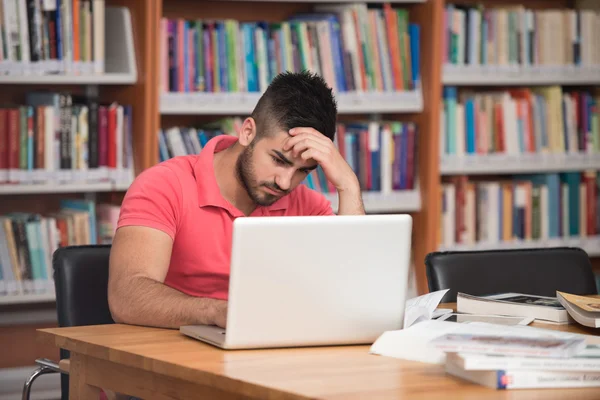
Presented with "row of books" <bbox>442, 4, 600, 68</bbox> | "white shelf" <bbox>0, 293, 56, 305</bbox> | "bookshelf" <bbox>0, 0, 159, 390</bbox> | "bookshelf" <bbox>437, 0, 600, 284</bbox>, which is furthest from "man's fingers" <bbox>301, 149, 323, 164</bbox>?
"row of books" <bbox>442, 4, 600, 68</bbox>

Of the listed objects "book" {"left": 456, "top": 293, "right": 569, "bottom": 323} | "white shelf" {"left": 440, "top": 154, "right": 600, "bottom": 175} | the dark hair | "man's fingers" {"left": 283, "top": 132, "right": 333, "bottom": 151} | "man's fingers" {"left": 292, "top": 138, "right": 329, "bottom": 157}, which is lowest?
"book" {"left": 456, "top": 293, "right": 569, "bottom": 323}

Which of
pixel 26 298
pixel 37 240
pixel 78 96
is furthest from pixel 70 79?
pixel 26 298

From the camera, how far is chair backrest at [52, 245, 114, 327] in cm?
227

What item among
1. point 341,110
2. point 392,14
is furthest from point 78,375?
point 392,14

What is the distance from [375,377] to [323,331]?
0.22 metres

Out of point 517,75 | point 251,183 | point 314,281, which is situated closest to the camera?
point 314,281

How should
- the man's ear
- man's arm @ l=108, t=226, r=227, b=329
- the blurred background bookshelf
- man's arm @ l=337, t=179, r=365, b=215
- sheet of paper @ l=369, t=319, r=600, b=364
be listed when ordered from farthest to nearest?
the blurred background bookshelf, man's arm @ l=337, t=179, r=365, b=215, the man's ear, man's arm @ l=108, t=226, r=227, b=329, sheet of paper @ l=369, t=319, r=600, b=364

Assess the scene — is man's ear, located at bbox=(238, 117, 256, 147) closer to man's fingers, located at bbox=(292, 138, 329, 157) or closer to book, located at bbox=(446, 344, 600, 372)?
man's fingers, located at bbox=(292, 138, 329, 157)

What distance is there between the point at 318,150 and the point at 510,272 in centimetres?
62

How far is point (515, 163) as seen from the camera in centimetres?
414

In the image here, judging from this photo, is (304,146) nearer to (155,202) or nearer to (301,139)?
(301,139)

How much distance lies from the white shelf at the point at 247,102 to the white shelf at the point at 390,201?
32 cm

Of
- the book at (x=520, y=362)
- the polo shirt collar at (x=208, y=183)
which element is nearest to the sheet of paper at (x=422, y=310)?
the book at (x=520, y=362)

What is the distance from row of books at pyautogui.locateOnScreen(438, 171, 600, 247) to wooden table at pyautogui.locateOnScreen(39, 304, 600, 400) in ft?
7.23
